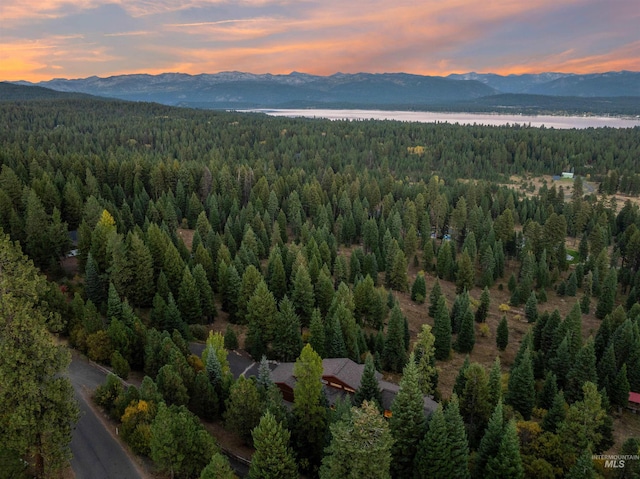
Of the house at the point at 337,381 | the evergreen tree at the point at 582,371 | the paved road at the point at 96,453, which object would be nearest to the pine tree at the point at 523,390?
the evergreen tree at the point at 582,371

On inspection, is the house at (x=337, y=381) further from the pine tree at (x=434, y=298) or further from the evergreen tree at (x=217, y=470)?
the pine tree at (x=434, y=298)

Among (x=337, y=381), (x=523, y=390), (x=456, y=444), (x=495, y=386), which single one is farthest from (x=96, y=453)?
(x=523, y=390)

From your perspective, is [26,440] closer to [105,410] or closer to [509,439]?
[105,410]

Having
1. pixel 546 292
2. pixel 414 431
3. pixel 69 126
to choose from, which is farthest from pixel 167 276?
pixel 69 126

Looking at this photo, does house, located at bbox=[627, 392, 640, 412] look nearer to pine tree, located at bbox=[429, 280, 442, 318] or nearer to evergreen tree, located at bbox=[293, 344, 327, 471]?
pine tree, located at bbox=[429, 280, 442, 318]

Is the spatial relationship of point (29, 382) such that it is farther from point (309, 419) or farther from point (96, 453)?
point (309, 419)

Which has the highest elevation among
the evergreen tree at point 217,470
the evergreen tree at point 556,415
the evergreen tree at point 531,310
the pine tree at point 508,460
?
the evergreen tree at point 217,470

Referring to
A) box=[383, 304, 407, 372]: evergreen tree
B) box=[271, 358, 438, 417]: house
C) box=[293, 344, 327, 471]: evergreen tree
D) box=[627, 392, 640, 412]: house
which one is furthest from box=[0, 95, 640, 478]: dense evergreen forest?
box=[271, 358, 438, 417]: house
